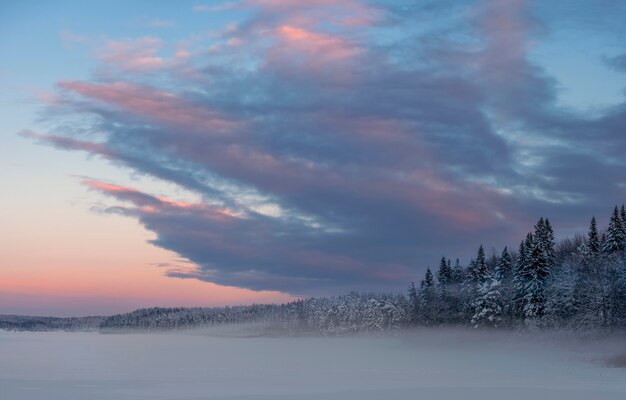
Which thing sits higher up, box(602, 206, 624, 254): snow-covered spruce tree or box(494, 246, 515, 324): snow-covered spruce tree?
box(602, 206, 624, 254): snow-covered spruce tree

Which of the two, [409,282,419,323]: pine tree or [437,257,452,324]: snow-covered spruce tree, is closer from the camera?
[437,257,452,324]: snow-covered spruce tree

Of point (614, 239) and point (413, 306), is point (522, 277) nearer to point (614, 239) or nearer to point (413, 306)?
point (614, 239)

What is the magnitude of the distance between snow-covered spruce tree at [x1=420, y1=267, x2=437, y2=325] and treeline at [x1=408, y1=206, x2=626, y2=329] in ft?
4.66

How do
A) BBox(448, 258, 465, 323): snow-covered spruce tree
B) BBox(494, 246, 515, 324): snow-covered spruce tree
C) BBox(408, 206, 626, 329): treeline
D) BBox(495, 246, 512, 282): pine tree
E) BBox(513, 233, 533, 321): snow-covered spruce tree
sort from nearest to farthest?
1. BBox(408, 206, 626, 329): treeline
2. BBox(513, 233, 533, 321): snow-covered spruce tree
3. BBox(494, 246, 515, 324): snow-covered spruce tree
4. BBox(495, 246, 512, 282): pine tree
5. BBox(448, 258, 465, 323): snow-covered spruce tree

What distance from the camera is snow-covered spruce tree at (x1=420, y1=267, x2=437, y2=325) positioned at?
A: 127 metres

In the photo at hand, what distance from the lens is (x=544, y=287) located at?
91125mm

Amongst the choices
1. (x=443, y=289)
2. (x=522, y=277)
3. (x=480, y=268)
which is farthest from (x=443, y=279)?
(x=522, y=277)

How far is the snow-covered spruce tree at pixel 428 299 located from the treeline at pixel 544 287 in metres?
1.42

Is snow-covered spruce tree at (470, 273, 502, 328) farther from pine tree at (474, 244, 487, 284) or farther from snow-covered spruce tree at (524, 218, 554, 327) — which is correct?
snow-covered spruce tree at (524, 218, 554, 327)

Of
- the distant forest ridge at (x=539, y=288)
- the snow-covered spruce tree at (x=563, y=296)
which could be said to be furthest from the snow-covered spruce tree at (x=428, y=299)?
the snow-covered spruce tree at (x=563, y=296)

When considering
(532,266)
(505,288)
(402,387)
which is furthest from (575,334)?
(402,387)

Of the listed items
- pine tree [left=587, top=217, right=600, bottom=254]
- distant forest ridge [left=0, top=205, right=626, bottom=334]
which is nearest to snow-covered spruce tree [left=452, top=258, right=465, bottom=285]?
distant forest ridge [left=0, top=205, right=626, bottom=334]

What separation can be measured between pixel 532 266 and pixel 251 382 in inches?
2430

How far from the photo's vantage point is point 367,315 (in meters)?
176
